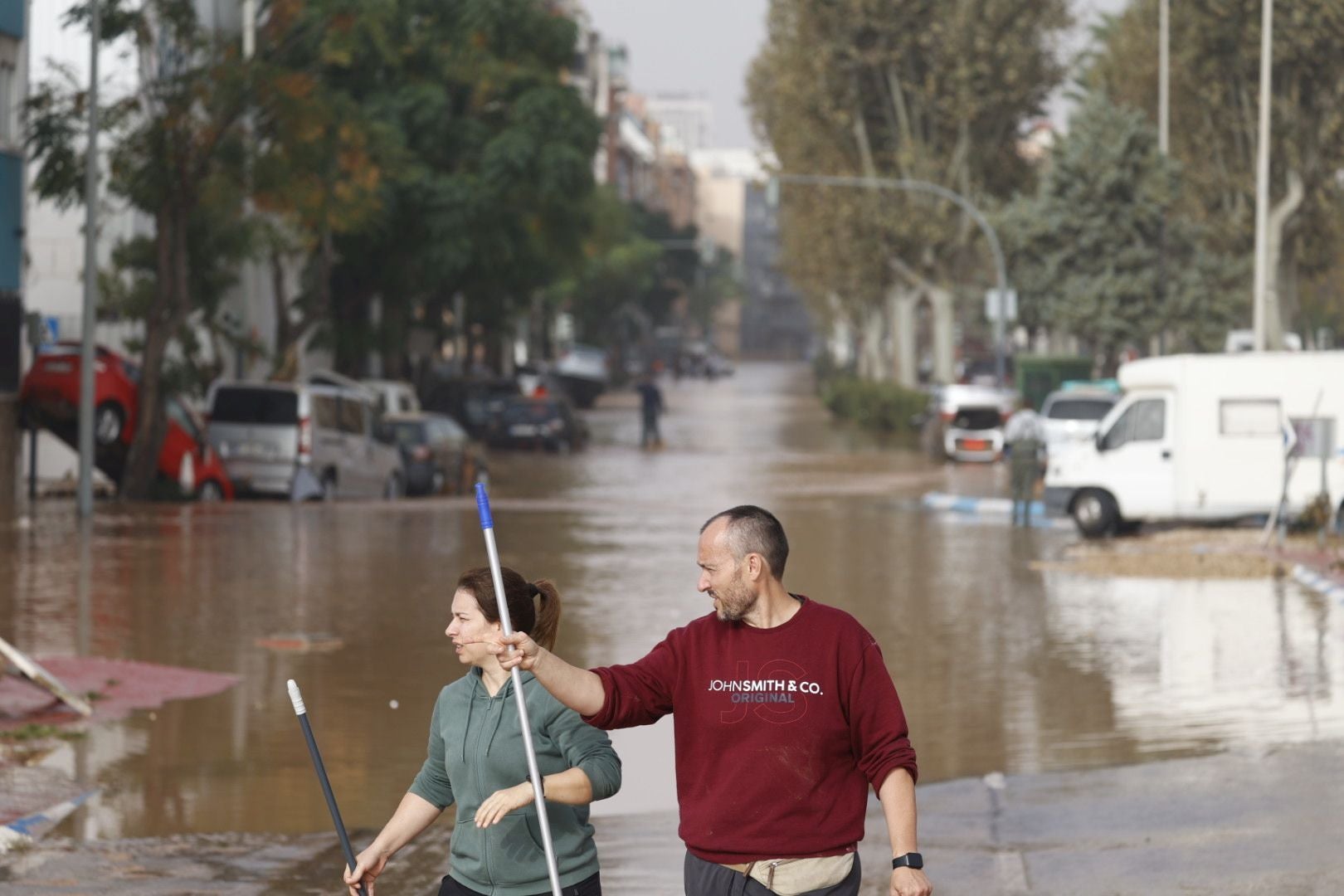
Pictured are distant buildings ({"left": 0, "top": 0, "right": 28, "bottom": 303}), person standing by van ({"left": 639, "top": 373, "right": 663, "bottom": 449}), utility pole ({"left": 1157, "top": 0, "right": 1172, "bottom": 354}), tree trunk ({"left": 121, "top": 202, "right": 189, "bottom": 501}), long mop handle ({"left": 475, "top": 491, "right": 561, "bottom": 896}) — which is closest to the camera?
long mop handle ({"left": 475, "top": 491, "right": 561, "bottom": 896})

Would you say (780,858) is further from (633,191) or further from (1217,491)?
(633,191)

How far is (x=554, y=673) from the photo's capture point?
4.94m

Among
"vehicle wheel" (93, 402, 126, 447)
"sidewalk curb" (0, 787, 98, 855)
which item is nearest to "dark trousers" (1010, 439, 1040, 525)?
"vehicle wheel" (93, 402, 126, 447)

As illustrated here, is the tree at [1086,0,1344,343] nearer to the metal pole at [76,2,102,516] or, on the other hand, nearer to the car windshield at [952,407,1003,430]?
the car windshield at [952,407,1003,430]

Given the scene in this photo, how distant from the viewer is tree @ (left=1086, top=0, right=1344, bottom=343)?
156ft

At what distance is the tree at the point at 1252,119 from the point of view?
47.7m

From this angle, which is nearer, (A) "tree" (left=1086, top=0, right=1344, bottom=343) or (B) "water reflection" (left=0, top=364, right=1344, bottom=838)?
(B) "water reflection" (left=0, top=364, right=1344, bottom=838)

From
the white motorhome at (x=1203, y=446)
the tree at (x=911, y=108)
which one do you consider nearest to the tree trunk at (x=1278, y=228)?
the tree at (x=911, y=108)

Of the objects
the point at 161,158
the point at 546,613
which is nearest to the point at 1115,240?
the point at 161,158

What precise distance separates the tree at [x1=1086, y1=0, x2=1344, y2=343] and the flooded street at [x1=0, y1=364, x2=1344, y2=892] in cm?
2024

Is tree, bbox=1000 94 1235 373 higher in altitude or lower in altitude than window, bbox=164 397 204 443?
higher

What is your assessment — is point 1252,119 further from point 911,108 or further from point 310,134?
point 310,134

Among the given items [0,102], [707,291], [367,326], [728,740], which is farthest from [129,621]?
[707,291]

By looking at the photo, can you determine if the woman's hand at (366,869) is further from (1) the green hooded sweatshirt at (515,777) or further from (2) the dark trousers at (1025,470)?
(2) the dark trousers at (1025,470)
